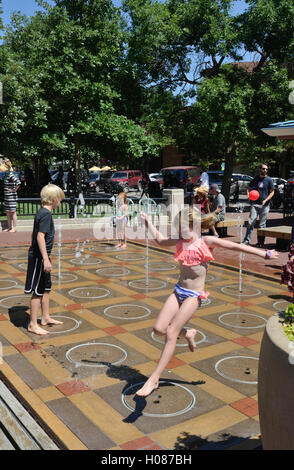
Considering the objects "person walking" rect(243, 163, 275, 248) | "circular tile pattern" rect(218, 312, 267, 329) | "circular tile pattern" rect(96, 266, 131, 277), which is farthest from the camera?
"person walking" rect(243, 163, 275, 248)

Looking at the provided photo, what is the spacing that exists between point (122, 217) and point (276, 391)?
8660 millimetres

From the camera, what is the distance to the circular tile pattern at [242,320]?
5.80m

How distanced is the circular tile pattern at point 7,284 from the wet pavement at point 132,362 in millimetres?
17

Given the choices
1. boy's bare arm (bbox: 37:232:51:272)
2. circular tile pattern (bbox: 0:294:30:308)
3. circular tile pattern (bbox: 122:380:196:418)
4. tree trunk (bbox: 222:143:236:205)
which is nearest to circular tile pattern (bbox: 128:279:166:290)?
circular tile pattern (bbox: 0:294:30:308)

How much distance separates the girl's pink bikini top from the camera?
3.98 m

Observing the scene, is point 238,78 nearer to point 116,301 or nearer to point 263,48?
point 263,48

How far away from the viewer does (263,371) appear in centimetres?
269

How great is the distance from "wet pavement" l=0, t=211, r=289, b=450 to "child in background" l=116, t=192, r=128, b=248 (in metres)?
2.61

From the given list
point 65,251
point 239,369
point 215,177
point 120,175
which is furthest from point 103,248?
point 120,175

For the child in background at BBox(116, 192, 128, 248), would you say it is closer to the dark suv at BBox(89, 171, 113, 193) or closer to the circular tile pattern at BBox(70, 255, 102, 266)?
the circular tile pattern at BBox(70, 255, 102, 266)

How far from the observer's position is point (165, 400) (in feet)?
12.7

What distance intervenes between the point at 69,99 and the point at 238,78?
8.46 meters

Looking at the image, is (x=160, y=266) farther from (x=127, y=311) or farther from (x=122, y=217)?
(x=127, y=311)

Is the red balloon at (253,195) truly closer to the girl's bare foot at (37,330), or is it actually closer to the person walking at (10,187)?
the person walking at (10,187)
